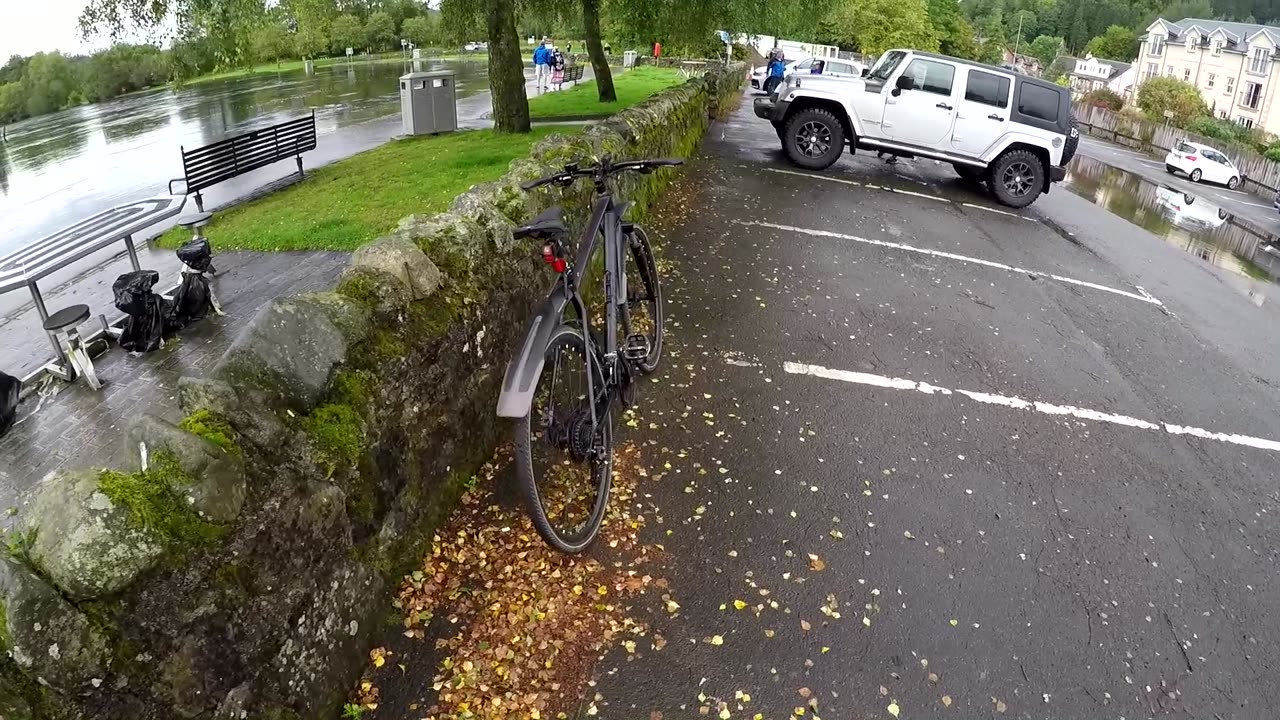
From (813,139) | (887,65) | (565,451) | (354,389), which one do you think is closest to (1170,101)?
(887,65)

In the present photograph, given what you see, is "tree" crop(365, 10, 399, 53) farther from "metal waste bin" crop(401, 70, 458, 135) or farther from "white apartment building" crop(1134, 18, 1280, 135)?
"white apartment building" crop(1134, 18, 1280, 135)

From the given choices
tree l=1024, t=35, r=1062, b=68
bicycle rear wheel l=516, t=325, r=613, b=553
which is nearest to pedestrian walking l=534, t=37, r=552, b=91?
bicycle rear wheel l=516, t=325, r=613, b=553

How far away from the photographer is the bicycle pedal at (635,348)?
461cm

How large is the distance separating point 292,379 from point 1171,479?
211 inches

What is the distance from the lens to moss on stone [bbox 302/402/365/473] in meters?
2.62

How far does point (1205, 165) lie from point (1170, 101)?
2661cm

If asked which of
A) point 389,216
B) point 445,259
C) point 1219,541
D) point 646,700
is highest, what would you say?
point 445,259

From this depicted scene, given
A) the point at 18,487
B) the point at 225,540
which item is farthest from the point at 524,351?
the point at 18,487

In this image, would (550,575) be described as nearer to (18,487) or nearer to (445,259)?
(445,259)

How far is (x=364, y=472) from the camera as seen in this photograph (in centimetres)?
285

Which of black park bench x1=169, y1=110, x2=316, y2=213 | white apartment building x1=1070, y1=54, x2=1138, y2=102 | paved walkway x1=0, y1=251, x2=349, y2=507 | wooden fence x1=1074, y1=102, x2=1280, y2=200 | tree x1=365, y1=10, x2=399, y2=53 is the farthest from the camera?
white apartment building x1=1070, y1=54, x2=1138, y2=102

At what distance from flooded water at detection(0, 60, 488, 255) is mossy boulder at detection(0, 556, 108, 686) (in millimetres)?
10133

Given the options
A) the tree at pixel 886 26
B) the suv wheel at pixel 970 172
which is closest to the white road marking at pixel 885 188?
the suv wheel at pixel 970 172

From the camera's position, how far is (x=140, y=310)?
5809 mm
